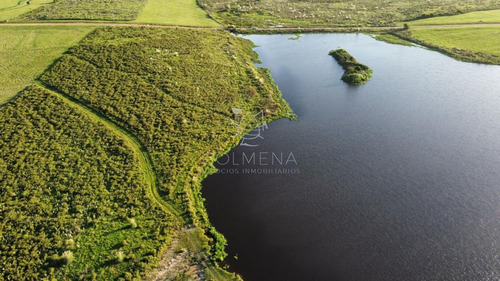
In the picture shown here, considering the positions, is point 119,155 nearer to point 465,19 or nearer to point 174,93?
point 174,93

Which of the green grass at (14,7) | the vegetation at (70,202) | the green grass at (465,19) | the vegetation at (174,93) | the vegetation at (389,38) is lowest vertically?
the vegetation at (70,202)

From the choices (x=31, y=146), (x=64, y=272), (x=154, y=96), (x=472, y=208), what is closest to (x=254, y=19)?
(x=154, y=96)

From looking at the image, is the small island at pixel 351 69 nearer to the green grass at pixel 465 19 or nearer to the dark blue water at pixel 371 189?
the dark blue water at pixel 371 189

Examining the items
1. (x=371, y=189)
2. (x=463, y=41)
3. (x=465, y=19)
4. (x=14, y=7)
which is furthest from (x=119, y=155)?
(x=465, y=19)

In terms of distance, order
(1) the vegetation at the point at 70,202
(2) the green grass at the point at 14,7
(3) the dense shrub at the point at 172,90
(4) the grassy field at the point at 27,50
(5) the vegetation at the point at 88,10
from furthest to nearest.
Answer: (2) the green grass at the point at 14,7 < (5) the vegetation at the point at 88,10 < (4) the grassy field at the point at 27,50 < (3) the dense shrub at the point at 172,90 < (1) the vegetation at the point at 70,202

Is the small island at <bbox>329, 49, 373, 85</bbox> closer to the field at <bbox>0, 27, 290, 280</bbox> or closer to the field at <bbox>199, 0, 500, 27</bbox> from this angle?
the field at <bbox>0, 27, 290, 280</bbox>

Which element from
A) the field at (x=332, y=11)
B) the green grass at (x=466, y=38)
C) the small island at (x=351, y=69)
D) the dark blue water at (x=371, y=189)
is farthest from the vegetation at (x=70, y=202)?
the green grass at (x=466, y=38)

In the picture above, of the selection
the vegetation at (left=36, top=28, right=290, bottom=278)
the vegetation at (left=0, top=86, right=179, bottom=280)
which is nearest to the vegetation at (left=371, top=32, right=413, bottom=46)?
the vegetation at (left=36, top=28, right=290, bottom=278)
